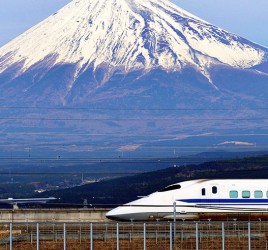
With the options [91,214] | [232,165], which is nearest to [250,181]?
[91,214]

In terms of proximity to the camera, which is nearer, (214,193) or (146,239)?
(146,239)

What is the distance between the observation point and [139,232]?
202 ft

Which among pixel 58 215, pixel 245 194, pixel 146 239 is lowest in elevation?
pixel 146 239

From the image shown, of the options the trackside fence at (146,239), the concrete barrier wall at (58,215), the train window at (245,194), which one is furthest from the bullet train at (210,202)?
the trackside fence at (146,239)

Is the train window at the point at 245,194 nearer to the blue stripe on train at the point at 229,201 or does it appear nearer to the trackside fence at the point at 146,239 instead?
the blue stripe on train at the point at 229,201

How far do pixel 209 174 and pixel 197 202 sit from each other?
3762 inches

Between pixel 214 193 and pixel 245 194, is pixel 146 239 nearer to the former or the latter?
pixel 214 193

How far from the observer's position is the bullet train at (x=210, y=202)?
7806cm

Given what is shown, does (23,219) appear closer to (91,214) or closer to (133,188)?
(91,214)

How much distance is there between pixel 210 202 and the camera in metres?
78.8

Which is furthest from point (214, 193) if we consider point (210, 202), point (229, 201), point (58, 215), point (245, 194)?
point (58, 215)

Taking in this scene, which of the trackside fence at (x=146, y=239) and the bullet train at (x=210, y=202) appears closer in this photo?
the trackside fence at (x=146, y=239)

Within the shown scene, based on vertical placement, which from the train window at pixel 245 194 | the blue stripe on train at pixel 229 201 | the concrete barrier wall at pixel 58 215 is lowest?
the concrete barrier wall at pixel 58 215

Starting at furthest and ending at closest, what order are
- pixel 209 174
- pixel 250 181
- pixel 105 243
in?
pixel 209 174 → pixel 250 181 → pixel 105 243
